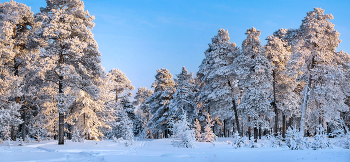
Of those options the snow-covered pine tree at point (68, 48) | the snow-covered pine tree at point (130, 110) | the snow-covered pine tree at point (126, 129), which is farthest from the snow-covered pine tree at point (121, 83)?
the snow-covered pine tree at point (68, 48)

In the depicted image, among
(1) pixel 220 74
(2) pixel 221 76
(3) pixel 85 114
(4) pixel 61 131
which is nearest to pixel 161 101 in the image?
(2) pixel 221 76

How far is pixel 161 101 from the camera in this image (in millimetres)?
33938

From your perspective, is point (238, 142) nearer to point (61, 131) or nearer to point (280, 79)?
point (61, 131)

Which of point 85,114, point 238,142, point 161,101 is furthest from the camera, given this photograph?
point 161,101

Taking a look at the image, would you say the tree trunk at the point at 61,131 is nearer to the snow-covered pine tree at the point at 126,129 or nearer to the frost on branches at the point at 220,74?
the snow-covered pine tree at the point at 126,129

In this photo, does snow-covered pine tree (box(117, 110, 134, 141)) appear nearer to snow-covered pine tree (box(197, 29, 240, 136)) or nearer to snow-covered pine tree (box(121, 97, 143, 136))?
snow-covered pine tree (box(121, 97, 143, 136))

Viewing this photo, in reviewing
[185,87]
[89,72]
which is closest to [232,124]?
[185,87]

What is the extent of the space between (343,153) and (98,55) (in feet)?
51.0

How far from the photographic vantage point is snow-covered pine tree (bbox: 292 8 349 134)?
2111 cm

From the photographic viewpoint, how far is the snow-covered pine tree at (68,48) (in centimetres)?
1625

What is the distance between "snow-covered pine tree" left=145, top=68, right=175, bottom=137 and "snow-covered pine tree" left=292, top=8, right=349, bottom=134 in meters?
16.0

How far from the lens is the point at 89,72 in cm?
1800

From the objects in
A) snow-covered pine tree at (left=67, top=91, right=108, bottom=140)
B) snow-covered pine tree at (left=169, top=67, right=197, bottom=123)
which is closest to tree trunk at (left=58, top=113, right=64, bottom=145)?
snow-covered pine tree at (left=67, top=91, right=108, bottom=140)

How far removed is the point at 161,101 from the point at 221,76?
38.0ft
